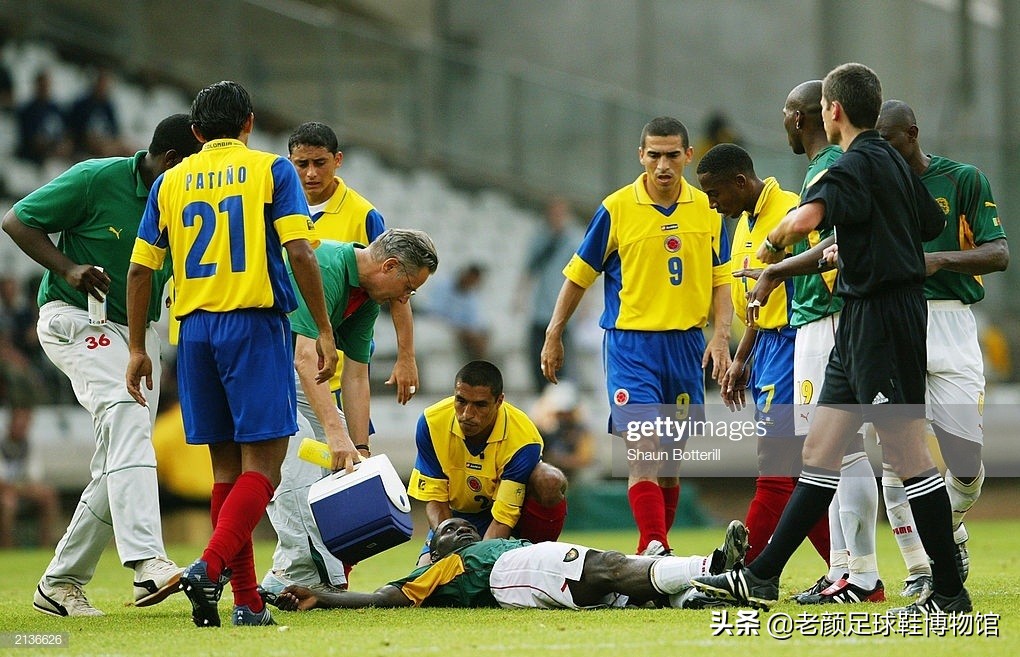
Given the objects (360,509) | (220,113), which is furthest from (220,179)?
(360,509)

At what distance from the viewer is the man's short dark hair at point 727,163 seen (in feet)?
23.8

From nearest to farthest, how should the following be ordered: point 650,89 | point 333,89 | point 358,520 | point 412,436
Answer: point 358,520 → point 412,436 → point 333,89 → point 650,89

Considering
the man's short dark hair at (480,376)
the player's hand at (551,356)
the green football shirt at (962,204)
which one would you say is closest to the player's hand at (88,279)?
the man's short dark hair at (480,376)

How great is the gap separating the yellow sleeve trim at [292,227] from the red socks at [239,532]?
97cm

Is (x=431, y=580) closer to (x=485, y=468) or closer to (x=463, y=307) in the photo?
(x=485, y=468)

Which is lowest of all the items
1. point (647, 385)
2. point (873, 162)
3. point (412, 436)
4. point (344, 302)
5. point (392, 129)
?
point (412, 436)

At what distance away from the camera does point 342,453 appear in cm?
657

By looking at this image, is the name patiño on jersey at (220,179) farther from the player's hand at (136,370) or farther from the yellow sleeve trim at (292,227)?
the player's hand at (136,370)

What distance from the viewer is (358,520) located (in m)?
Result: 6.50

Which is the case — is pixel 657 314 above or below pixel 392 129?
below

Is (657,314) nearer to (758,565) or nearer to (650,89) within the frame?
(758,565)

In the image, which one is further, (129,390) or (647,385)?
(647,385)

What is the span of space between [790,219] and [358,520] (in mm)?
2345

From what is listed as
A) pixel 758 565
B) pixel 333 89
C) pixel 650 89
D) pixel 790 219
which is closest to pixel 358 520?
pixel 758 565
